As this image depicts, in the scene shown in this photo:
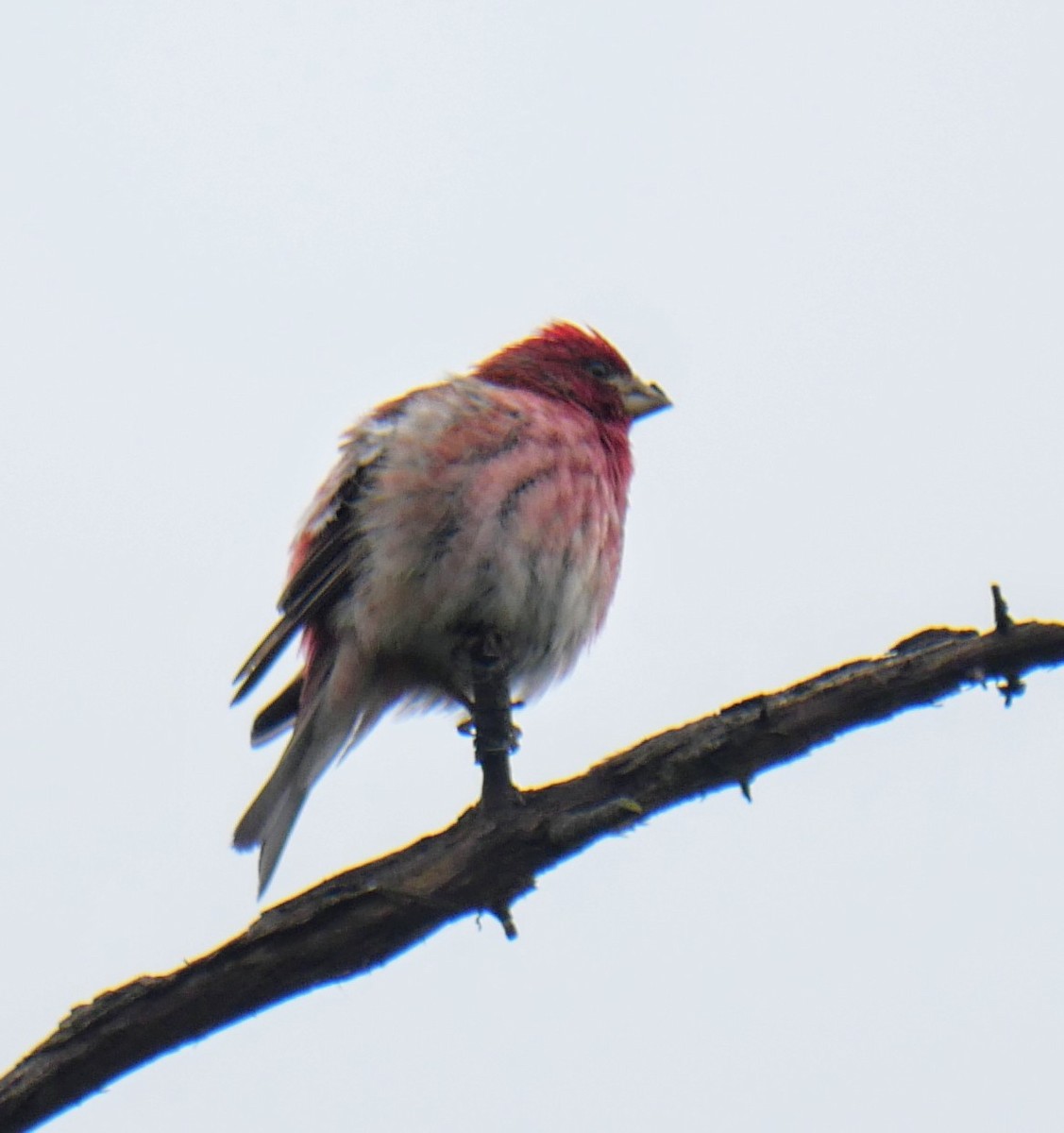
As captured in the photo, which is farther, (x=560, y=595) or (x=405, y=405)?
(x=405, y=405)

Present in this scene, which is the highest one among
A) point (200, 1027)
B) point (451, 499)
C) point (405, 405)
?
point (405, 405)

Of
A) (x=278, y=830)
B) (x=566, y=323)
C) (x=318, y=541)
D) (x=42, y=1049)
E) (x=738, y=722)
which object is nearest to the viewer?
(x=42, y=1049)

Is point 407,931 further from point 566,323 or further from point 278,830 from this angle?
point 566,323

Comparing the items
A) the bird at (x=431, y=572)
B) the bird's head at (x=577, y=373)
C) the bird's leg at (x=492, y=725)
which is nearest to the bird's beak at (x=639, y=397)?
the bird's head at (x=577, y=373)

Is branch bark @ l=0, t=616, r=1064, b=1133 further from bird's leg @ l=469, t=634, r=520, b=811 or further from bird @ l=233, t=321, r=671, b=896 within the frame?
bird @ l=233, t=321, r=671, b=896

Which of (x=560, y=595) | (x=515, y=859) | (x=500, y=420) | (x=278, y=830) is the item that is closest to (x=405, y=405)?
(x=500, y=420)

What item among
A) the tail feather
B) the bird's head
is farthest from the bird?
the bird's head

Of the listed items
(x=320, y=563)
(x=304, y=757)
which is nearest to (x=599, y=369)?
(x=320, y=563)

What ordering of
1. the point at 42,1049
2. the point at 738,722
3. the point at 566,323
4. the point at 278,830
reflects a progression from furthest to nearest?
the point at 566,323 < the point at 278,830 < the point at 738,722 < the point at 42,1049
